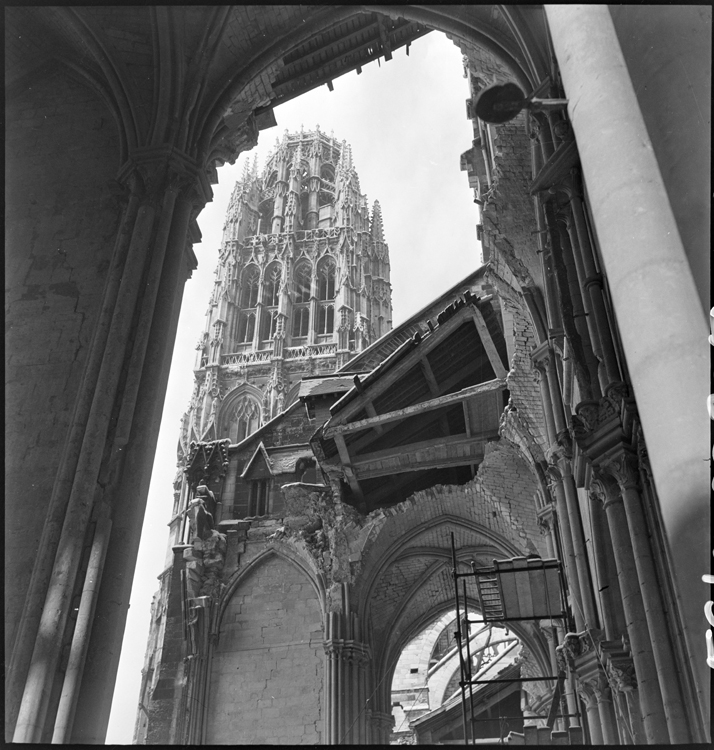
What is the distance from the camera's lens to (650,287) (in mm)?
3506

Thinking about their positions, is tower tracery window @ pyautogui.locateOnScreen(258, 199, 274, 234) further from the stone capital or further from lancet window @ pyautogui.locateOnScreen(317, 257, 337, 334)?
the stone capital

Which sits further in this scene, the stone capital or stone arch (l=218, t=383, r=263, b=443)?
stone arch (l=218, t=383, r=263, b=443)

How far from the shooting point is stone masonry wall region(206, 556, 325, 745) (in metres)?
15.8

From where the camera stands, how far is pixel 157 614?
31.4m

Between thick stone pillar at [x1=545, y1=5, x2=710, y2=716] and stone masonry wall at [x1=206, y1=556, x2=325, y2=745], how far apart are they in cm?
1366

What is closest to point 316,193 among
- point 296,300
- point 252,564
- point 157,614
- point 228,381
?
point 296,300

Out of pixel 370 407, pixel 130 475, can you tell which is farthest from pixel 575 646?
pixel 370 407

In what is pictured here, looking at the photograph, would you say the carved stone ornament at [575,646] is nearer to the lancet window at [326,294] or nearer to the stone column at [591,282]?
the stone column at [591,282]

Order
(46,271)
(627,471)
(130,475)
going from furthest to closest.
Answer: (46,271) → (130,475) → (627,471)

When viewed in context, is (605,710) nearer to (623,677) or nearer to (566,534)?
(623,677)

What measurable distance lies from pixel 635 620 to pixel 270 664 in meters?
12.2

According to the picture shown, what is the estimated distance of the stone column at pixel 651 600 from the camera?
464 centimetres

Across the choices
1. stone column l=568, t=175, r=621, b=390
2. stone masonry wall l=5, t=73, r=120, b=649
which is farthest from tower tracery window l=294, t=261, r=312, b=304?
stone column l=568, t=175, r=621, b=390

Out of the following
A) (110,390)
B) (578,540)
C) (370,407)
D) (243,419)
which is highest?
(243,419)
